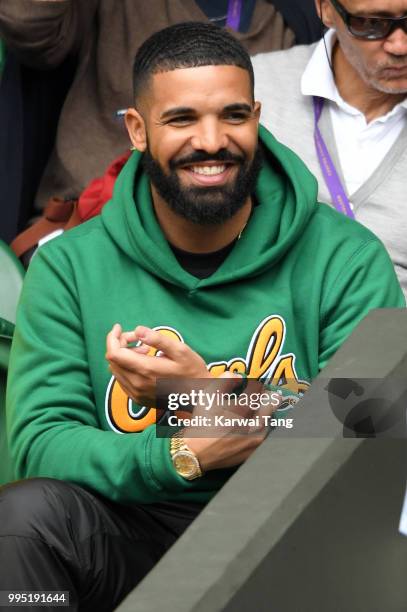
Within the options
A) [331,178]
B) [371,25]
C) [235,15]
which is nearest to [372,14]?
[371,25]

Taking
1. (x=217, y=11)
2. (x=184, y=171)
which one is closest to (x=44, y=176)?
(x=217, y=11)

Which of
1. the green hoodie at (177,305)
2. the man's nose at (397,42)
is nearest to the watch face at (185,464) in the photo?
the green hoodie at (177,305)

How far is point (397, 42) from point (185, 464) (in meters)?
1.55

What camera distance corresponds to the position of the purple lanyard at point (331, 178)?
14.1ft

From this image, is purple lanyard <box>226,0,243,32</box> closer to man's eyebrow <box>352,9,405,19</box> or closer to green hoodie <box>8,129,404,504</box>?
man's eyebrow <box>352,9,405,19</box>

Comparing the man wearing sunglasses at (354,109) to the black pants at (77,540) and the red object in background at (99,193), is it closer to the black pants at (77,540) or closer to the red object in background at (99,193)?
the red object in background at (99,193)

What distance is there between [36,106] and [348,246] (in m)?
1.65

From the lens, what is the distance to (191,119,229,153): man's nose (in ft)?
11.7

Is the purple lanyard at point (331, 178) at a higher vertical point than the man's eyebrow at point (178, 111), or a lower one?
lower

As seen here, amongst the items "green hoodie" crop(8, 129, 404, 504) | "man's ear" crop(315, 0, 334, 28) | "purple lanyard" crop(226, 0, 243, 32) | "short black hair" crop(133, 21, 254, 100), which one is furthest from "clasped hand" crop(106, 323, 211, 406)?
"purple lanyard" crop(226, 0, 243, 32)

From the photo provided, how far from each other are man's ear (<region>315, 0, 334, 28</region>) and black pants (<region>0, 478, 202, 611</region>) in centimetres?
169

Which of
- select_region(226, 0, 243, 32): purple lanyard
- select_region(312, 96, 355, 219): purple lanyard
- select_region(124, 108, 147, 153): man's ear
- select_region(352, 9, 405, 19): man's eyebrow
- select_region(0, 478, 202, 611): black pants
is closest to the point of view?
select_region(0, 478, 202, 611): black pants

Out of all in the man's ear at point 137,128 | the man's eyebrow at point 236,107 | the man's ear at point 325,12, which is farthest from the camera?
the man's ear at point 325,12

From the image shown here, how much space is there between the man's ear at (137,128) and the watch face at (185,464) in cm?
93
